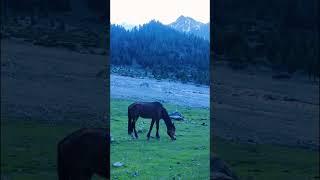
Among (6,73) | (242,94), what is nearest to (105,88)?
(6,73)

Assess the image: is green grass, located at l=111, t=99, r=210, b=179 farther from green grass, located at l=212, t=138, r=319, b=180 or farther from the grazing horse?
green grass, located at l=212, t=138, r=319, b=180

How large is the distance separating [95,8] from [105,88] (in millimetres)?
1083

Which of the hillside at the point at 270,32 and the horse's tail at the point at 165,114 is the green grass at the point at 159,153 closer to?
the horse's tail at the point at 165,114

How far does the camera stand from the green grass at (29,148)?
7016 millimetres

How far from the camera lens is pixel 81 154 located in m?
7.21

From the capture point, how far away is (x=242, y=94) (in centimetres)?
741

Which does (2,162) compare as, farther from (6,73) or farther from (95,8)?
(95,8)

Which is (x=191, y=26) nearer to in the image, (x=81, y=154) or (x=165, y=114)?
(x=165, y=114)

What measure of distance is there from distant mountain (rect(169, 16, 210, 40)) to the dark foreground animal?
1.91 metres

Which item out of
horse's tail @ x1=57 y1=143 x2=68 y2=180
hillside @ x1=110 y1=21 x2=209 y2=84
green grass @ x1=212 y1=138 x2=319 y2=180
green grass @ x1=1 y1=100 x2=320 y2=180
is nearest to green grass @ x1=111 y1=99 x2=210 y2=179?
green grass @ x1=1 y1=100 x2=320 y2=180

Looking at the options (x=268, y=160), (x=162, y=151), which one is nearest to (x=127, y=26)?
(x=162, y=151)

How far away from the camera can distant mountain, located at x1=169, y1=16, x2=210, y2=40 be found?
7762 mm

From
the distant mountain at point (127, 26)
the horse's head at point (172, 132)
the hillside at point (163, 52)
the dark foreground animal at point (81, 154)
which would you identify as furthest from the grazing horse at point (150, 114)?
the distant mountain at point (127, 26)

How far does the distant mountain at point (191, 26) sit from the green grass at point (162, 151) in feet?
3.59
